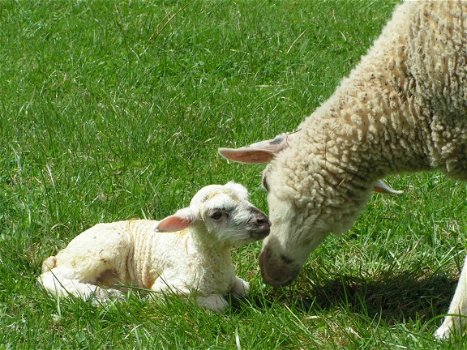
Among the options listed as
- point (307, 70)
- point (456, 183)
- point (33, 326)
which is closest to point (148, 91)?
point (307, 70)

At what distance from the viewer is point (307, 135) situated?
18.3 ft

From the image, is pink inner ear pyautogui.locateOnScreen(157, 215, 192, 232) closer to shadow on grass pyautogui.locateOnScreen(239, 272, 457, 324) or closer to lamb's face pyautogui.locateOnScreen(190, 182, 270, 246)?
lamb's face pyautogui.locateOnScreen(190, 182, 270, 246)

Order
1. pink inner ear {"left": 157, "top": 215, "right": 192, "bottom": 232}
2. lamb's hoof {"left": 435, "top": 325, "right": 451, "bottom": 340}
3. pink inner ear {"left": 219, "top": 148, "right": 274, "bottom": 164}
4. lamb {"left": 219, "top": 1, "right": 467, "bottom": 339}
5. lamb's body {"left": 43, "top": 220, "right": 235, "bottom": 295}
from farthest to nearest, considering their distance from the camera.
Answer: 1. pink inner ear {"left": 219, "top": 148, "right": 274, "bottom": 164}
2. lamb's body {"left": 43, "top": 220, "right": 235, "bottom": 295}
3. pink inner ear {"left": 157, "top": 215, "right": 192, "bottom": 232}
4. lamb {"left": 219, "top": 1, "right": 467, "bottom": 339}
5. lamb's hoof {"left": 435, "top": 325, "right": 451, "bottom": 340}

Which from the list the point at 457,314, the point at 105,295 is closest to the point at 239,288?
the point at 105,295

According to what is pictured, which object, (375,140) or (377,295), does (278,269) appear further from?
(375,140)

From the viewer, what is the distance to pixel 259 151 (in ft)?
18.7

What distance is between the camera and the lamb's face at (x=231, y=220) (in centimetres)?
544

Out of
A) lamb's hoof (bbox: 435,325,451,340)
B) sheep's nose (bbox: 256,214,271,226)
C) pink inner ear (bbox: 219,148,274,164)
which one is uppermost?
pink inner ear (bbox: 219,148,274,164)

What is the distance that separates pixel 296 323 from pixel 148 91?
376 centimetres

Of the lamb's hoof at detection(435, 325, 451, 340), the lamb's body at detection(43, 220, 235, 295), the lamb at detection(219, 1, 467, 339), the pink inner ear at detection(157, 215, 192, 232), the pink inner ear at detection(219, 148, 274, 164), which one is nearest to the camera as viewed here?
the lamb's hoof at detection(435, 325, 451, 340)

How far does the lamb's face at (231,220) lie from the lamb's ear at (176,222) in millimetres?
58

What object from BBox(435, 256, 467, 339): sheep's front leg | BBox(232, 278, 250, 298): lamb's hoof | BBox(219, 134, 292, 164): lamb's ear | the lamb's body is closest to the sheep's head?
BBox(219, 134, 292, 164): lamb's ear

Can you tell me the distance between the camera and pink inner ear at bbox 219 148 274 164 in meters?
5.70

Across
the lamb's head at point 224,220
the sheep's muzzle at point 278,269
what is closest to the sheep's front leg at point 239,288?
the sheep's muzzle at point 278,269
